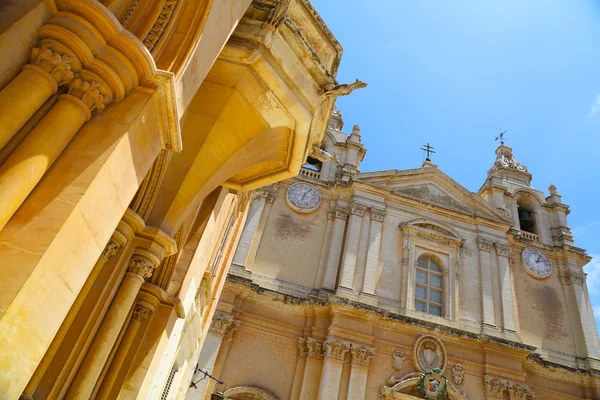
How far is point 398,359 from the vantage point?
16.7 metres

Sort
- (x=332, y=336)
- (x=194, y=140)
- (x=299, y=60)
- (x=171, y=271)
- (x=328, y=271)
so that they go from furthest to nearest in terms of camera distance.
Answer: (x=328, y=271) < (x=332, y=336) < (x=171, y=271) < (x=194, y=140) < (x=299, y=60)

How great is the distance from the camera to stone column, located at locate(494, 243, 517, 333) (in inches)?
744

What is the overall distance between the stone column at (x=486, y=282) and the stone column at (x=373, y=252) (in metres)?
4.88

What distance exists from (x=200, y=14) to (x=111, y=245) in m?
2.83

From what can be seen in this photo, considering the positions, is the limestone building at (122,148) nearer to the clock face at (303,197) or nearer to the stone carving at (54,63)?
the stone carving at (54,63)

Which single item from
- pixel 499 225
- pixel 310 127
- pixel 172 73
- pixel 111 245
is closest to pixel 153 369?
pixel 111 245

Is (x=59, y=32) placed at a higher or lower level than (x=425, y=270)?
lower

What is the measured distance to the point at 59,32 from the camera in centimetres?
310

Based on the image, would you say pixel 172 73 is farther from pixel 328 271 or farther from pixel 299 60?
pixel 328 271

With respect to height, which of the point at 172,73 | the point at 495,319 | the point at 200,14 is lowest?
the point at 172,73

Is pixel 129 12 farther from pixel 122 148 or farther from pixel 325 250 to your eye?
pixel 325 250

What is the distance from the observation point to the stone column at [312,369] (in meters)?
15.6

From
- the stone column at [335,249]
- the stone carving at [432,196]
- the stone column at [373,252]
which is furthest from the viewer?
the stone carving at [432,196]

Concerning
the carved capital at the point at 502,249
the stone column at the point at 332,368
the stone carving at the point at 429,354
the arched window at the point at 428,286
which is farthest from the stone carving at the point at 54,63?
the carved capital at the point at 502,249
